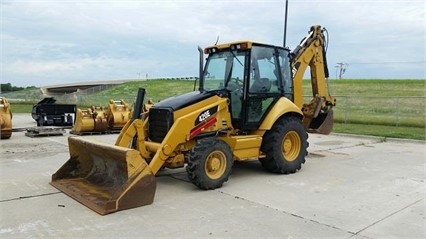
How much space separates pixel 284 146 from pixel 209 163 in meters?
2.02

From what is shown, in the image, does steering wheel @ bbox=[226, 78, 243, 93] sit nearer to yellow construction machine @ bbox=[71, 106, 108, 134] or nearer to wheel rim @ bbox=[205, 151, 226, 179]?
wheel rim @ bbox=[205, 151, 226, 179]

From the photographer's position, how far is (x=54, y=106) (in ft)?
55.8

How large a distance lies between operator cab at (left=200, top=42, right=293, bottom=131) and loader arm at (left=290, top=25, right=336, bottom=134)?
1065mm

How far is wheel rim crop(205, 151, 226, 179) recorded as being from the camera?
6234 mm

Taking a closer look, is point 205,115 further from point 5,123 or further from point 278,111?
point 5,123

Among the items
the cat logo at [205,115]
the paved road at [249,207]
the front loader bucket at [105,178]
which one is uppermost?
the cat logo at [205,115]

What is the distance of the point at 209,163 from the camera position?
624 centimetres

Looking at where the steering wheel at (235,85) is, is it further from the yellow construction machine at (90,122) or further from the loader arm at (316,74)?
the yellow construction machine at (90,122)

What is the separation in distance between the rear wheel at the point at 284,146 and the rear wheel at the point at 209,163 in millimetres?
1091

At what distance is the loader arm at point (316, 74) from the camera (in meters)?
8.78

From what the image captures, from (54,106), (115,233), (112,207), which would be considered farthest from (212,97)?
(54,106)

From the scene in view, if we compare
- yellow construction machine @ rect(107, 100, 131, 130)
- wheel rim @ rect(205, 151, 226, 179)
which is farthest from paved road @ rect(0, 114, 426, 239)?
yellow construction machine @ rect(107, 100, 131, 130)

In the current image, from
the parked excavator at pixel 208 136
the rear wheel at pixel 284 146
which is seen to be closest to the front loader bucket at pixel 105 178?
the parked excavator at pixel 208 136

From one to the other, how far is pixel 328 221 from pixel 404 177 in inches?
129
